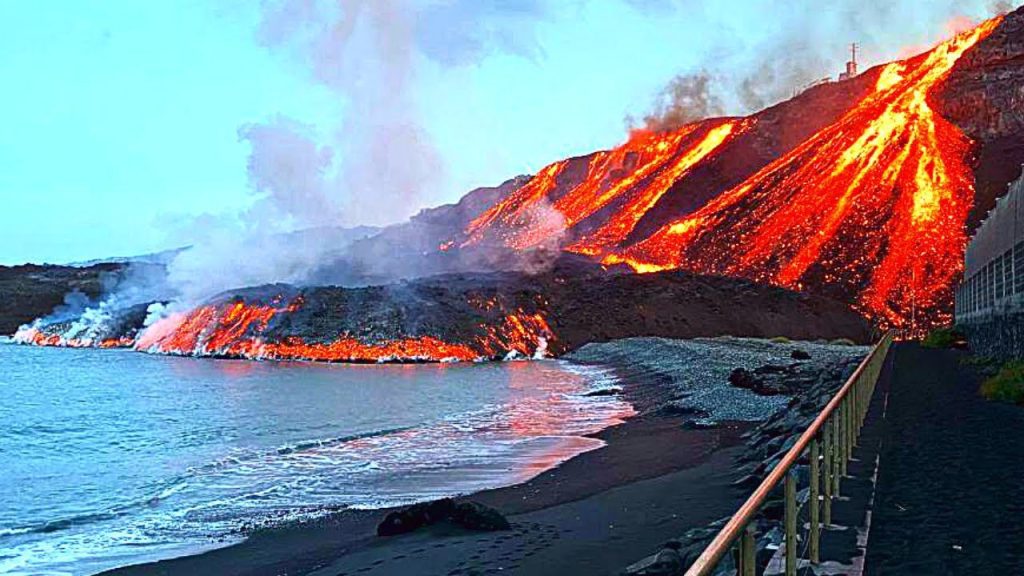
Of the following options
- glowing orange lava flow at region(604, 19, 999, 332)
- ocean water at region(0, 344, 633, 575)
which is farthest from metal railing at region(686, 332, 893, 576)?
glowing orange lava flow at region(604, 19, 999, 332)

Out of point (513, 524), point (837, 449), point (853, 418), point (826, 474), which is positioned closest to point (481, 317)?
point (513, 524)

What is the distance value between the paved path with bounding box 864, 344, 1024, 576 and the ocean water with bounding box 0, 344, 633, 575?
8075mm

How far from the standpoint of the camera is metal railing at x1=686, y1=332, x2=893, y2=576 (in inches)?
149

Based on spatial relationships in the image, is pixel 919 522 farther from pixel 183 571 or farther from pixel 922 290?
pixel 922 290

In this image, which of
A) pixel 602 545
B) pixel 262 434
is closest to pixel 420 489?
pixel 602 545

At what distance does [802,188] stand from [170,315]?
3636 inches

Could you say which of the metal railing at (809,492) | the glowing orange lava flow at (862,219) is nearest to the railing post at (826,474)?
the metal railing at (809,492)

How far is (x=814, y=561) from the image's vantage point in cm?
696

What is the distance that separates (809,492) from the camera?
7543 millimetres

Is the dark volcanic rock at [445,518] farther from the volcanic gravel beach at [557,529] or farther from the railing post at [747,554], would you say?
the railing post at [747,554]

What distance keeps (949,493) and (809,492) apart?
323 centimetres

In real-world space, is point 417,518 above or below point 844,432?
below

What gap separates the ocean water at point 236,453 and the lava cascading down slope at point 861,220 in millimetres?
73925

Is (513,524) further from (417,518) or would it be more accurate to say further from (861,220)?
(861,220)
